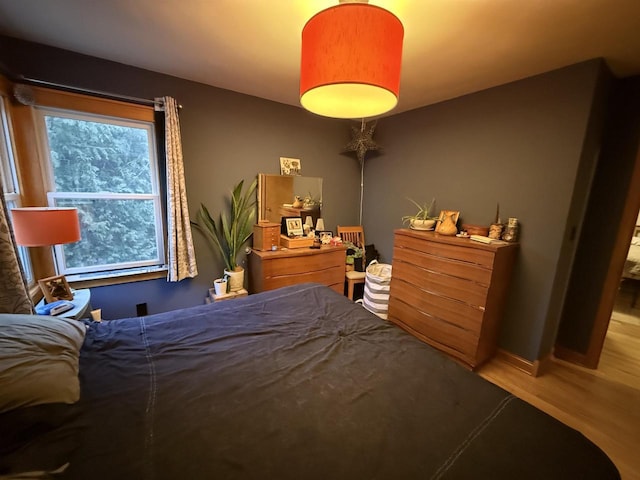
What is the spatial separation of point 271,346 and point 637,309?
4.82m

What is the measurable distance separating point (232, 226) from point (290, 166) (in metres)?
0.99

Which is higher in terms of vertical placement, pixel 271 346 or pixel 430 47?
pixel 430 47

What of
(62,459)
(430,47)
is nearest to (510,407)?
(62,459)

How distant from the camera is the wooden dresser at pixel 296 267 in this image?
2.67 meters

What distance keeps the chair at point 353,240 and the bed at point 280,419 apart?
6.07 feet

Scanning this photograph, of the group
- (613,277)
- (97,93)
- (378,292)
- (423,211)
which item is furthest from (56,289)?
(613,277)

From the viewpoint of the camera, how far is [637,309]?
3.39 meters

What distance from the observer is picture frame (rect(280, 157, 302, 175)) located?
303cm

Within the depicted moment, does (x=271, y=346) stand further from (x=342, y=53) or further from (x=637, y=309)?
(x=637, y=309)

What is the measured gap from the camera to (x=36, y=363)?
0.90m

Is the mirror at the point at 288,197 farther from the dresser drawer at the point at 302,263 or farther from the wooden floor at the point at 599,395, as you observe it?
the wooden floor at the point at 599,395

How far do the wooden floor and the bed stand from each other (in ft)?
4.13

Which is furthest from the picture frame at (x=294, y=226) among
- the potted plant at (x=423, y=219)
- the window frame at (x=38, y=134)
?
the window frame at (x=38, y=134)

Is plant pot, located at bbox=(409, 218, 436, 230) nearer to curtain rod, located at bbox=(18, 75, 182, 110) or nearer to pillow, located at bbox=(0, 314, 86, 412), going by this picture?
curtain rod, located at bbox=(18, 75, 182, 110)
